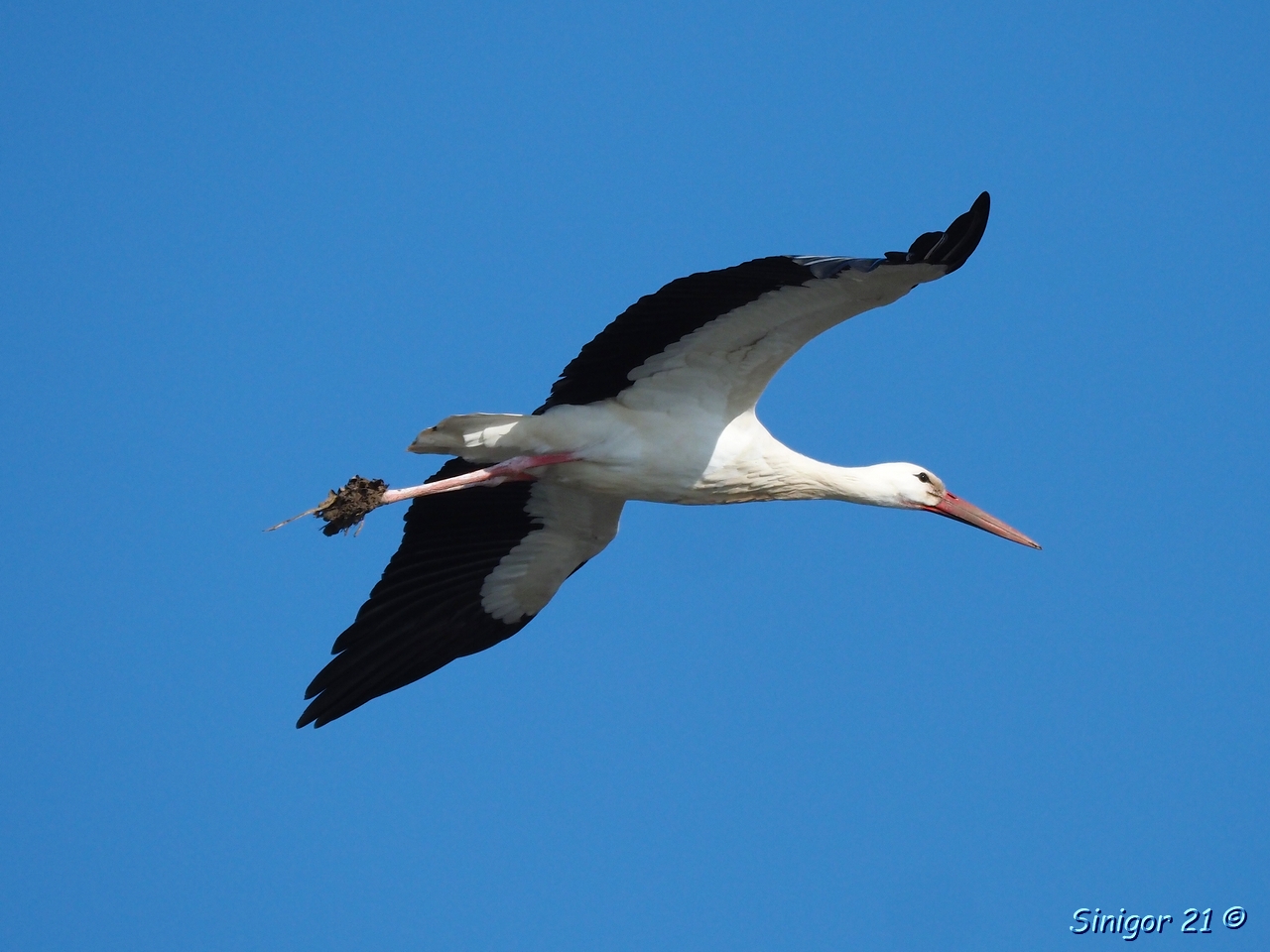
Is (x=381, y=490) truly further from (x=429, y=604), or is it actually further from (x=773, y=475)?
(x=773, y=475)

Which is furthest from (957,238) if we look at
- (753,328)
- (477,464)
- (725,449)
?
(477,464)

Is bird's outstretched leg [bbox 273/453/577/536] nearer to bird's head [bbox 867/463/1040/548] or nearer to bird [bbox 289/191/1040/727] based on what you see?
bird [bbox 289/191/1040/727]

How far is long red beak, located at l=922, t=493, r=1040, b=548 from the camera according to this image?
10.9m

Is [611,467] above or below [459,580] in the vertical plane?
above

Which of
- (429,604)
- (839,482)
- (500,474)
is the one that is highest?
(500,474)

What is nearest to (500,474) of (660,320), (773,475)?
(660,320)

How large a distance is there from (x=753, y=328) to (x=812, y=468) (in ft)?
4.69

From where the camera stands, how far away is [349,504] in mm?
9070

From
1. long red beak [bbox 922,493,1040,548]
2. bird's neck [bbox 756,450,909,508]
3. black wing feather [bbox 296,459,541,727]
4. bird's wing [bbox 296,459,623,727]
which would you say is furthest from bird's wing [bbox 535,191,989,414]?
long red beak [bbox 922,493,1040,548]

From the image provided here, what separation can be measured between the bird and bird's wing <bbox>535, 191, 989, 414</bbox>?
1 centimetres

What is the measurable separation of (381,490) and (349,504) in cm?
24

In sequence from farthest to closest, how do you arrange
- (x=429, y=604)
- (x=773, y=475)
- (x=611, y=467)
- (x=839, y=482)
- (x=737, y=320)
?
(x=429, y=604)
(x=839, y=482)
(x=773, y=475)
(x=611, y=467)
(x=737, y=320)

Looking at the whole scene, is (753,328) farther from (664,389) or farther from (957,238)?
(957,238)

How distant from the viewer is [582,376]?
31.3 ft
